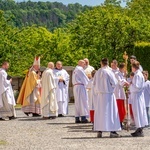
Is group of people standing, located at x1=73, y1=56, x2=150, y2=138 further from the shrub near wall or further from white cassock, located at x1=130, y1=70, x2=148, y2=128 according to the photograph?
the shrub near wall

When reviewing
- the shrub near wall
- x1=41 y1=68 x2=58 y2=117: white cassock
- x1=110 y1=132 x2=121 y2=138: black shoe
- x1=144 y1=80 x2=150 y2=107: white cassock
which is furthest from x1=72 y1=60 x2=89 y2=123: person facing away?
the shrub near wall

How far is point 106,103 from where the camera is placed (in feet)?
54.7

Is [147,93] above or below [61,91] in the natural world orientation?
below

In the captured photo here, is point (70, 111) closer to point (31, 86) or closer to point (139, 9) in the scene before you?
point (31, 86)

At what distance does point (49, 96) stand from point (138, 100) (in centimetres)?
692

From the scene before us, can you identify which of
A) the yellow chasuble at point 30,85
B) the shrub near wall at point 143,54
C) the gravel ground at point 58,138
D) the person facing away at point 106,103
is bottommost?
the gravel ground at point 58,138

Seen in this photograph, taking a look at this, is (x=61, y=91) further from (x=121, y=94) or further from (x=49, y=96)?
(x=121, y=94)

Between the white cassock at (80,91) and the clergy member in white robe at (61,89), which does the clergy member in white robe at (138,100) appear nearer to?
the white cassock at (80,91)

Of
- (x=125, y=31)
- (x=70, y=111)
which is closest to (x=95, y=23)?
(x=125, y=31)

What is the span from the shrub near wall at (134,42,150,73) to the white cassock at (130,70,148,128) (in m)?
16.4

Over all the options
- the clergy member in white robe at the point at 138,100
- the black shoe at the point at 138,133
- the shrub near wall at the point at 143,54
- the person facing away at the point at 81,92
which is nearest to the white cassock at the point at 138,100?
the clergy member in white robe at the point at 138,100

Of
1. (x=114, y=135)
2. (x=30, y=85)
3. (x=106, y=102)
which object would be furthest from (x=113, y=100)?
(x=30, y=85)

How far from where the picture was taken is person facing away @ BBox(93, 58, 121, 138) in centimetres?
1653

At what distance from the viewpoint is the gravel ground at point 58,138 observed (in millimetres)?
14445
